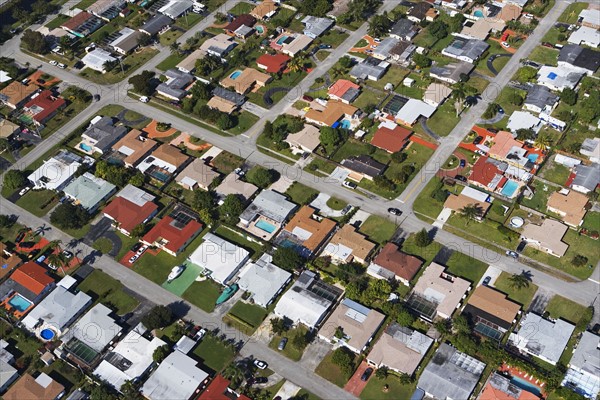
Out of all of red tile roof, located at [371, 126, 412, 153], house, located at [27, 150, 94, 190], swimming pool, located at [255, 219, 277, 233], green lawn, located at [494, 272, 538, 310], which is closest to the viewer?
green lawn, located at [494, 272, 538, 310]

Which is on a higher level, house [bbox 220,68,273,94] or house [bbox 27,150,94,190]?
house [bbox 220,68,273,94]

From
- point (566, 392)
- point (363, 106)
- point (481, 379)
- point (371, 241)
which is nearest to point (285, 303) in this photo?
point (371, 241)

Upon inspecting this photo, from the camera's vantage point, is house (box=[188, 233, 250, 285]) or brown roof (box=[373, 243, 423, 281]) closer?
brown roof (box=[373, 243, 423, 281])

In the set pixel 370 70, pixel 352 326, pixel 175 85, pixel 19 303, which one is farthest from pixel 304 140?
pixel 19 303

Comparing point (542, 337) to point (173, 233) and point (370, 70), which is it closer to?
point (173, 233)

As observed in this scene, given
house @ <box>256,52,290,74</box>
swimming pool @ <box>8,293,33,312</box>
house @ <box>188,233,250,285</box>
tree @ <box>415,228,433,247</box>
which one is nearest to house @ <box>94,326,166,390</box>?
house @ <box>188,233,250,285</box>

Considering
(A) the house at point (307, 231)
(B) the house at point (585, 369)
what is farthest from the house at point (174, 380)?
(B) the house at point (585, 369)

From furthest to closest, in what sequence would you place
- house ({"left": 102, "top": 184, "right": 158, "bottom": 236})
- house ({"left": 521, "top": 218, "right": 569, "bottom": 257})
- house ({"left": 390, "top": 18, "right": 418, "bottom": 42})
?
house ({"left": 390, "top": 18, "right": 418, "bottom": 42}) → house ({"left": 102, "top": 184, "right": 158, "bottom": 236}) → house ({"left": 521, "top": 218, "right": 569, "bottom": 257})

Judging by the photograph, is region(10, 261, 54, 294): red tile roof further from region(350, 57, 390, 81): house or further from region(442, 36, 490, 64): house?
region(442, 36, 490, 64): house
